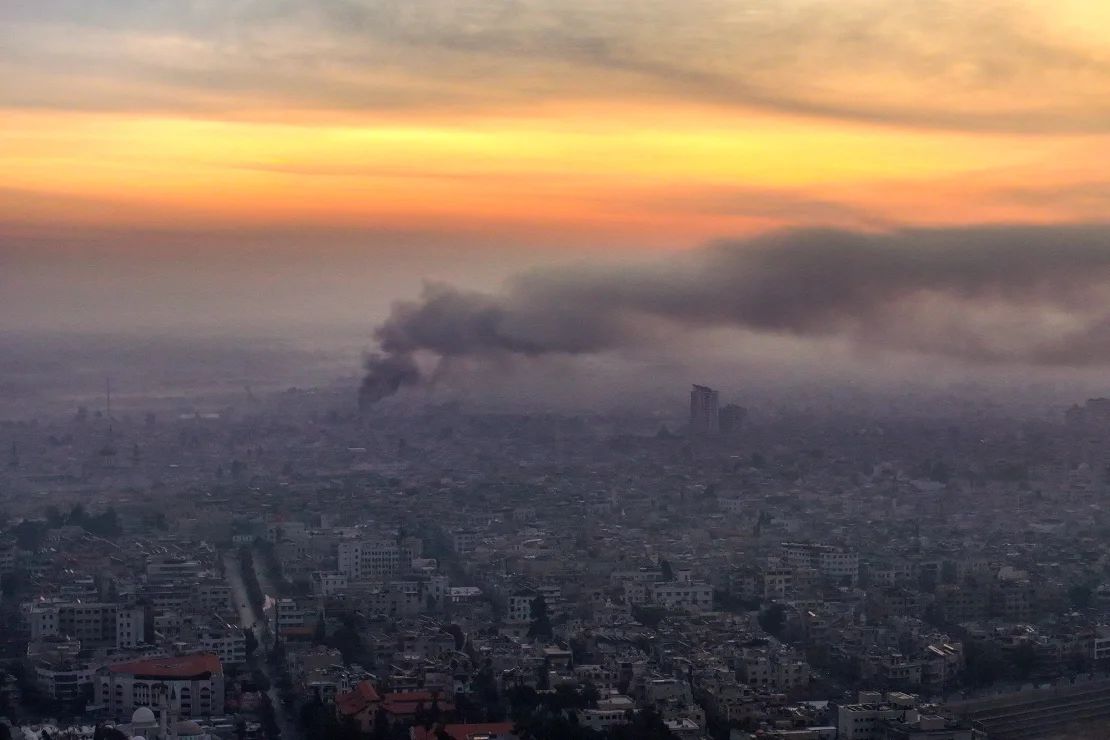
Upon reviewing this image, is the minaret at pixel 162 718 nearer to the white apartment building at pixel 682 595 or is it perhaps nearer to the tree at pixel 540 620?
the tree at pixel 540 620

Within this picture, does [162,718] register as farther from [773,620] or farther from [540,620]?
[773,620]

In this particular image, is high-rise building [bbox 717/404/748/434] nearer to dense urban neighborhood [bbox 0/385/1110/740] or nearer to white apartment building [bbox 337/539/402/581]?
dense urban neighborhood [bbox 0/385/1110/740]

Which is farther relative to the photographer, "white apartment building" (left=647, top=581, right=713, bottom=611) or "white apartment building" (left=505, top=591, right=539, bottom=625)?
"white apartment building" (left=647, top=581, right=713, bottom=611)

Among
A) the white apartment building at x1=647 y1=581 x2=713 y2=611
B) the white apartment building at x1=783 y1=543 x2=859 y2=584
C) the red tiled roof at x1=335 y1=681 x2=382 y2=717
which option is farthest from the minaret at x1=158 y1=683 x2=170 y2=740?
the white apartment building at x1=783 y1=543 x2=859 y2=584

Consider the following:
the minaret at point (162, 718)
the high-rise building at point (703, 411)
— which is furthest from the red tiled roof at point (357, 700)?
the high-rise building at point (703, 411)

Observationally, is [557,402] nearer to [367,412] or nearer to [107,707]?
[367,412]

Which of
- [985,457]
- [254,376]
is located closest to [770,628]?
[985,457]

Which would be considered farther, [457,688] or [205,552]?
[205,552]
